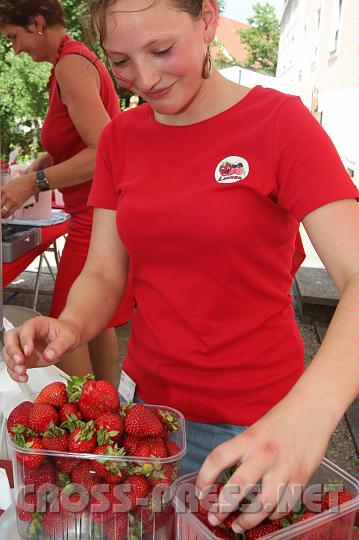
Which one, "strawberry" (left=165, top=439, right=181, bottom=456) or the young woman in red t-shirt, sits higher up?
the young woman in red t-shirt

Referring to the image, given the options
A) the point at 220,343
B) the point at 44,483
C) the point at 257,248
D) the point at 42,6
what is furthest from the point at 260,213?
the point at 42,6

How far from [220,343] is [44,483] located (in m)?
0.44

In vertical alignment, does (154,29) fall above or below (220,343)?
above

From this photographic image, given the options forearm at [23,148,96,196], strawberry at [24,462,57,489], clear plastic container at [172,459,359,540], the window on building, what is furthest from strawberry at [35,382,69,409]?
the window on building

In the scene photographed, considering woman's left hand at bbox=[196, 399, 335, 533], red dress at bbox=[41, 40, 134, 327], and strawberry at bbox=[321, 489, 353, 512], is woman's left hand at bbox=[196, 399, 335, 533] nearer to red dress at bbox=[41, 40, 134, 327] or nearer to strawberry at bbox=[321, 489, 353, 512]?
strawberry at bbox=[321, 489, 353, 512]

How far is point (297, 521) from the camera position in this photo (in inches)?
31.0

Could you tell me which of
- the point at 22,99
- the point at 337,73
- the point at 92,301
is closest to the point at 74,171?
the point at 92,301

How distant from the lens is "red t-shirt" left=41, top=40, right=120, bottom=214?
227cm

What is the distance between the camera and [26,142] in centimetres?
1188

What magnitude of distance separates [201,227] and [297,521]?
51 cm

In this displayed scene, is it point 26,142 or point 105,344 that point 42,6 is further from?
point 26,142

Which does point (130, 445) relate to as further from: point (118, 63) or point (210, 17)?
point (210, 17)

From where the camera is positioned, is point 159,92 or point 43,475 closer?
point 43,475

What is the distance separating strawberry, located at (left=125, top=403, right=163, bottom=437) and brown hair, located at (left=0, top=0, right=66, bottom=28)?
6.23 ft
